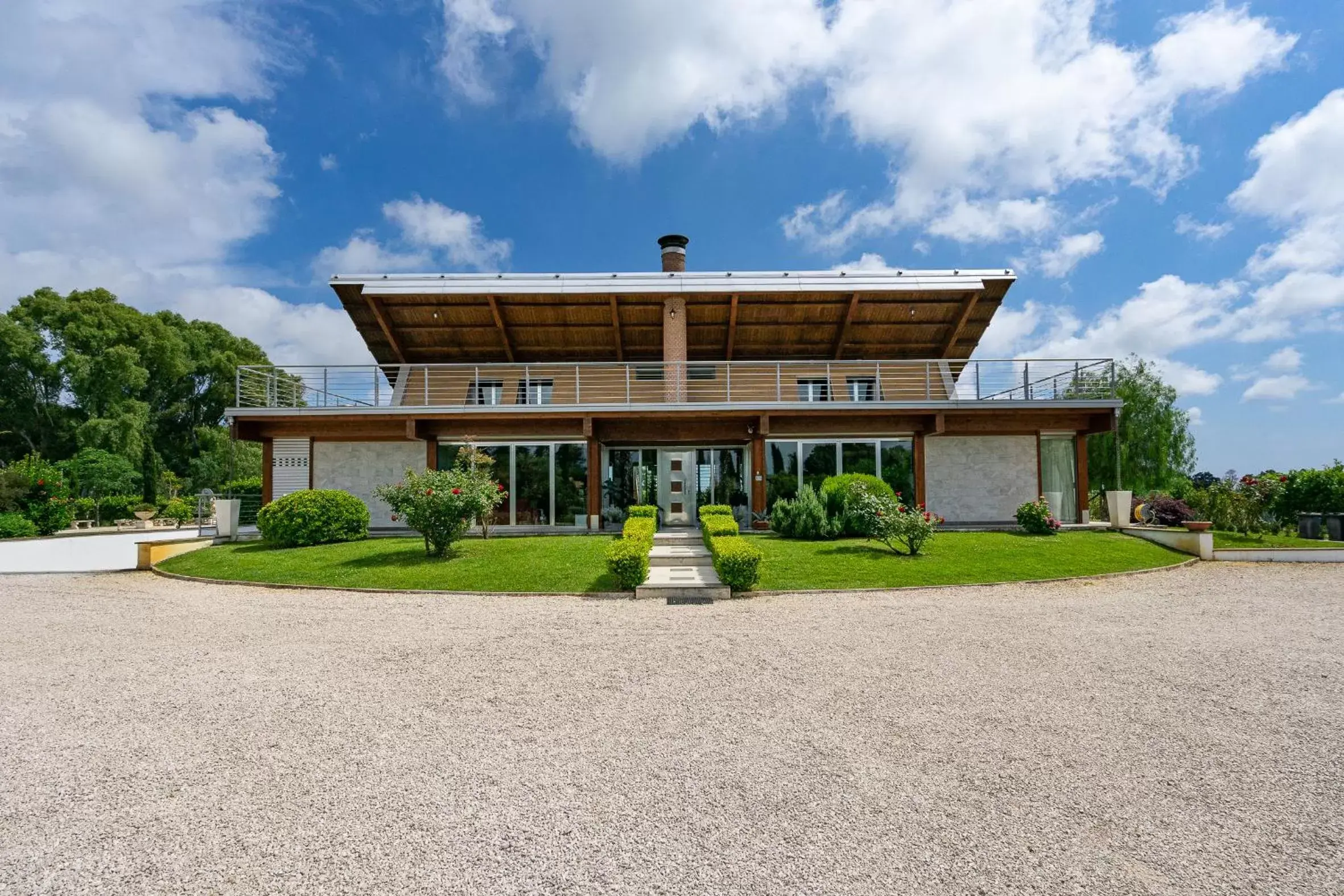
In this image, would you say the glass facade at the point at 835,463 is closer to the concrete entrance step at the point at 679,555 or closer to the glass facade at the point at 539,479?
the concrete entrance step at the point at 679,555

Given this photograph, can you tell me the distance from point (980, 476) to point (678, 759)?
17.9 meters

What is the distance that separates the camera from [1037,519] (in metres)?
16.5

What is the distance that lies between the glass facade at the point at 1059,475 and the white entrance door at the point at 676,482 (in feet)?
32.7

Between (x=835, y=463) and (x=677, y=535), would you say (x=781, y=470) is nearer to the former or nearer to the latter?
(x=835, y=463)

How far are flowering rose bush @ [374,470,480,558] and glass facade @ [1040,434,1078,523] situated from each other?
51.8 feet

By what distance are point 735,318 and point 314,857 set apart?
19493mm

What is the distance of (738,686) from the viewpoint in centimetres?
597

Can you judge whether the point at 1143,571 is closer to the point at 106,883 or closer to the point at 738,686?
the point at 738,686

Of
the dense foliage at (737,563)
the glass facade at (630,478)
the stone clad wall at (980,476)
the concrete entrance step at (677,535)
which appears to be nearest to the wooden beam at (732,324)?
the glass facade at (630,478)

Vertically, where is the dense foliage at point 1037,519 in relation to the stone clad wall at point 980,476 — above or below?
below

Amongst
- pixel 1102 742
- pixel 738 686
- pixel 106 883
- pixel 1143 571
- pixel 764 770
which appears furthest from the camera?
pixel 1143 571

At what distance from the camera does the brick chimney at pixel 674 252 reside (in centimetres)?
2278

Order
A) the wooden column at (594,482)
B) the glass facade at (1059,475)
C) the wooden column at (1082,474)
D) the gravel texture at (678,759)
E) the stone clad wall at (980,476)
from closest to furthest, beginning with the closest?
1. the gravel texture at (678,759)
2. the wooden column at (594,482)
3. the wooden column at (1082,474)
4. the stone clad wall at (980,476)
5. the glass facade at (1059,475)

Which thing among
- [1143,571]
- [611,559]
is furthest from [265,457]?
[1143,571]
